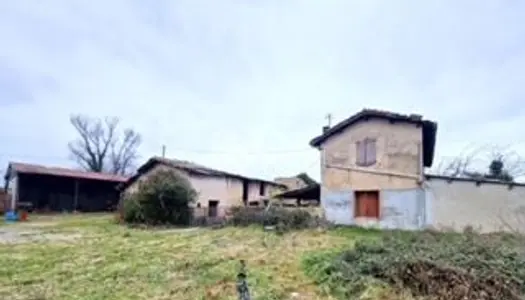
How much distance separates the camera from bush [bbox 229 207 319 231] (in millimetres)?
19438

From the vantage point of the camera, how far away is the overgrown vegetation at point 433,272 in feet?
25.0

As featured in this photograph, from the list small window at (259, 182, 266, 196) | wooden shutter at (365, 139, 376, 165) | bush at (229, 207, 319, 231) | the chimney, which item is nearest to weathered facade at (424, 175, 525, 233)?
the chimney

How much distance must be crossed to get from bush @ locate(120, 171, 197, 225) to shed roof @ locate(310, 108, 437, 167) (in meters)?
6.81

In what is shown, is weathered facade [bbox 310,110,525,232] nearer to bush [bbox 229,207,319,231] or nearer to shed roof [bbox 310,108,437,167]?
shed roof [bbox 310,108,437,167]

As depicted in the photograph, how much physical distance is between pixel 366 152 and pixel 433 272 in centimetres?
1356

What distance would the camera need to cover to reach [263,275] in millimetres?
8742

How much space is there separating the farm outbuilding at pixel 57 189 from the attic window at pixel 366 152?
894 inches

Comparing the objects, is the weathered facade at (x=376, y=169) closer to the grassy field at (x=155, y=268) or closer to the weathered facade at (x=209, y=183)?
the grassy field at (x=155, y=268)

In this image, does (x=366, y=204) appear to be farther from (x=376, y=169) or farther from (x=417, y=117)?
(x=417, y=117)

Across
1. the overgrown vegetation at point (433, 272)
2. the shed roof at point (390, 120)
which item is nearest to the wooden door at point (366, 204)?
the shed roof at point (390, 120)

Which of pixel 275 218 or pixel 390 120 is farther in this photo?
pixel 390 120

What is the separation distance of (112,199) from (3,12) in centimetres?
3007

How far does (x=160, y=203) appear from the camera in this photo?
23.8m

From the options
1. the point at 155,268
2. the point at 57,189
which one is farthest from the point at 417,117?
the point at 57,189
